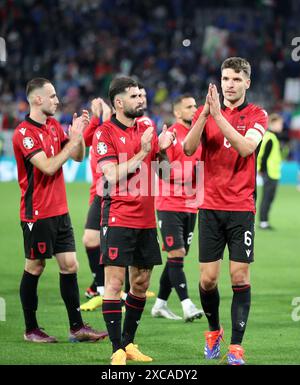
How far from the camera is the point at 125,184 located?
23.8 feet

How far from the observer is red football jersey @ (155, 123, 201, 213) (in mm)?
9531

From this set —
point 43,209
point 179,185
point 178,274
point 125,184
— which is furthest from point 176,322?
point 125,184

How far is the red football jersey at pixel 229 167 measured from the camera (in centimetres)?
731

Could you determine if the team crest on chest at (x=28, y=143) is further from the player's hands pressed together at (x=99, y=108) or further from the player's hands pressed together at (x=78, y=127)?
the player's hands pressed together at (x=99, y=108)

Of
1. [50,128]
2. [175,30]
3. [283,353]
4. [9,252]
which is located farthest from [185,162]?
[175,30]

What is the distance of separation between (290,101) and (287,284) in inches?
697

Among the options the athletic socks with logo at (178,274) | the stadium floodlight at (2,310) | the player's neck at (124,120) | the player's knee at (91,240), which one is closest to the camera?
the player's neck at (124,120)

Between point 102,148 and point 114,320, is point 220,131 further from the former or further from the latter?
point 114,320

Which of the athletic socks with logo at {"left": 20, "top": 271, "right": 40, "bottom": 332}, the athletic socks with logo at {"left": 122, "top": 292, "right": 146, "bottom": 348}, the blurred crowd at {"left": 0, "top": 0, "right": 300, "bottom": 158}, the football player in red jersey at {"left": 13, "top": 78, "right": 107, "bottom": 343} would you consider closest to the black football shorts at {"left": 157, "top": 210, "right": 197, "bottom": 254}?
the football player in red jersey at {"left": 13, "top": 78, "right": 107, "bottom": 343}

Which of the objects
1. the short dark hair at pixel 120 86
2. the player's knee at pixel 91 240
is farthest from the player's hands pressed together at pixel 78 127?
the player's knee at pixel 91 240

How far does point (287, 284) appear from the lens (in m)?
11.3

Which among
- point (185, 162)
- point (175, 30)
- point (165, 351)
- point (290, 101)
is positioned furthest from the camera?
point (175, 30)

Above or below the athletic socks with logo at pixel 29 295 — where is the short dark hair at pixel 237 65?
above

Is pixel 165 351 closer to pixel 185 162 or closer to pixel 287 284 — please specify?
pixel 185 162
